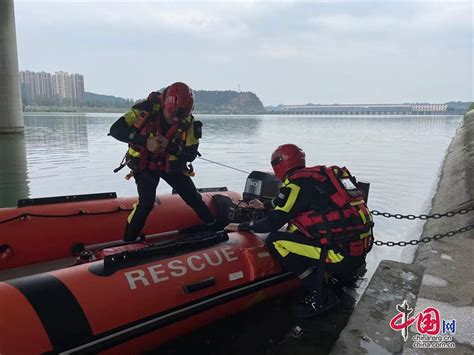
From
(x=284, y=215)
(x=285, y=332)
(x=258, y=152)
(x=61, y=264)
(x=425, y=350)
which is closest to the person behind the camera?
(x=425, y=350)

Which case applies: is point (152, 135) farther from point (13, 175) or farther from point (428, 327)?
point (13, 175)

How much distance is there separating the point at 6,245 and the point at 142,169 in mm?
1128

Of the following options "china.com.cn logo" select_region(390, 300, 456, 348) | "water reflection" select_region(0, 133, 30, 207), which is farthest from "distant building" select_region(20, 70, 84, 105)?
"china.com.cn logo" select_region(390, 300, 456, 348)

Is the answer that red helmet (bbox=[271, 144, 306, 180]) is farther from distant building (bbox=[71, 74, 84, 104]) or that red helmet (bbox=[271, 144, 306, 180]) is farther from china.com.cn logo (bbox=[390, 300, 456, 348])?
distant building (bbox=[71, 74, 84, 104])

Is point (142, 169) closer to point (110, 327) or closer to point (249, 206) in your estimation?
point (249, 206)

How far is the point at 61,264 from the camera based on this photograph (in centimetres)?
305

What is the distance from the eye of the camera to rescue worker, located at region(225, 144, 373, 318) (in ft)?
8.18

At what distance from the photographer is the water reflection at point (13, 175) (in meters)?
7.20

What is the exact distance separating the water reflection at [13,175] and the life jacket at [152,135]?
4.70 meters

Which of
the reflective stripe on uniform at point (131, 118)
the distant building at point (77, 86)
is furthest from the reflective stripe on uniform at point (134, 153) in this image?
the distant building at point (77, 86)

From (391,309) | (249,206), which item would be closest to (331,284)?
(391,309)

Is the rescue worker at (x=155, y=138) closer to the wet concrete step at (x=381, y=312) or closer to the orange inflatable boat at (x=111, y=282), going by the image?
the orange inflatable boat at (x=111, y=282)

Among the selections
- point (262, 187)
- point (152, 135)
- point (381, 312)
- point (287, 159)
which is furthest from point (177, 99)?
point (381, 312)

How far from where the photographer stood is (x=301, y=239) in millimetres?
2641
